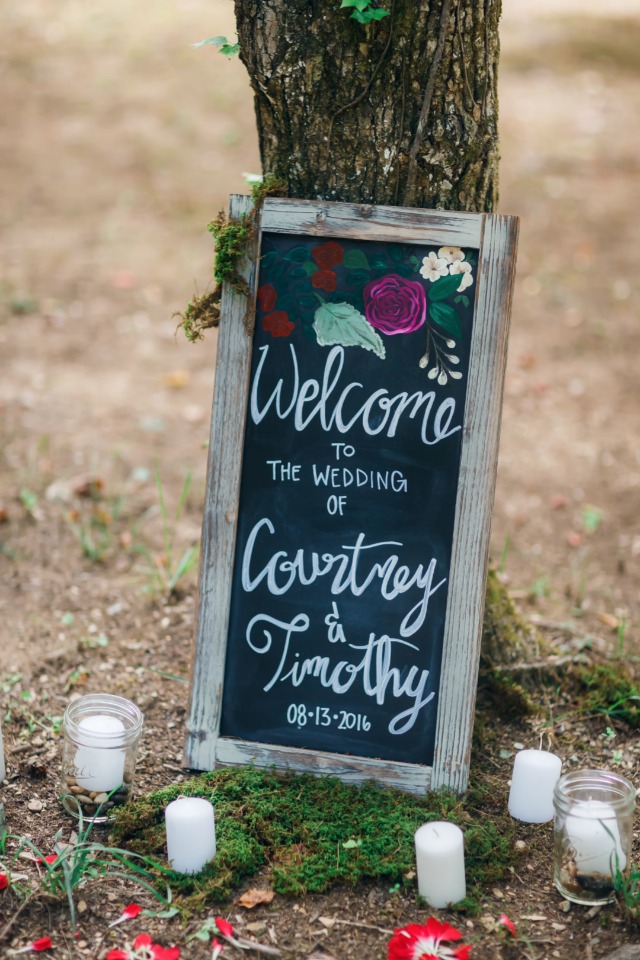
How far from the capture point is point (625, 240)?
652cm

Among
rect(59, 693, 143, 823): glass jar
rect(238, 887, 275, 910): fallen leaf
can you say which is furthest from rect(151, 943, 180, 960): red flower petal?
rect(59, 693, 143, 823): glass jar

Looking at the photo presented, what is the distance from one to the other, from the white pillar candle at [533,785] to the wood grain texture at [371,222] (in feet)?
4.17

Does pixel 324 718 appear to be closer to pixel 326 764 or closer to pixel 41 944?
pixel 326 764

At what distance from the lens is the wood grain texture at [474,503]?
2.35 meters

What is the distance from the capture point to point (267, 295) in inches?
97.8

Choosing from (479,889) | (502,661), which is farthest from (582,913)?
(502,661)

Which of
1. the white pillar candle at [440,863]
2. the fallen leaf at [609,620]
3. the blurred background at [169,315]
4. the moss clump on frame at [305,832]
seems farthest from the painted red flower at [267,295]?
the fallen leaf at [609,620]

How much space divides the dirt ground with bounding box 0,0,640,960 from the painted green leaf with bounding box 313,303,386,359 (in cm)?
121

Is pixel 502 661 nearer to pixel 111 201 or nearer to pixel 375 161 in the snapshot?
pixel 375 161

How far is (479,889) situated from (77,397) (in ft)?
10.8

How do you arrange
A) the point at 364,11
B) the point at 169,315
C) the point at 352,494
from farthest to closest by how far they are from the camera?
the point at 169,315 → the point at 352,494 → the point at 364,11

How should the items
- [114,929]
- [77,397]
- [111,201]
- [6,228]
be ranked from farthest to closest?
1. [111,201]
2. [6,228]
3. [77,397]
4. [114,929]

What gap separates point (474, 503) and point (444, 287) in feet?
1.75

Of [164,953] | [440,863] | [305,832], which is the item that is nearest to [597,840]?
[440,863]
